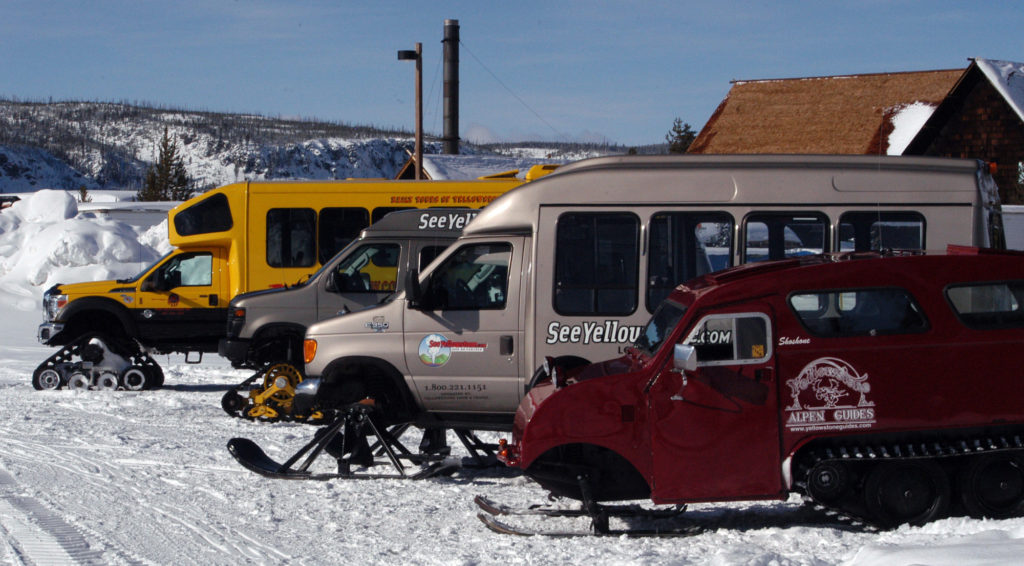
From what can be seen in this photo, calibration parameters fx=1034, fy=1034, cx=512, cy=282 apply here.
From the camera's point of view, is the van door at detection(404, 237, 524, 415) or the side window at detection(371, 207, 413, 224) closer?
the van door at detection(404, 237, 524, 415)

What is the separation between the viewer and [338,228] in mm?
15133

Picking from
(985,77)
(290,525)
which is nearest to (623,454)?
(290,525)

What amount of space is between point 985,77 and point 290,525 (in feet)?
106

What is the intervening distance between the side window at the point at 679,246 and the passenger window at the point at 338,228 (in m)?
6.58

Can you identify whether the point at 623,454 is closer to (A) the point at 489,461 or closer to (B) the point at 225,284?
(A) the point at 489,461

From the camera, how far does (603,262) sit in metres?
9.62

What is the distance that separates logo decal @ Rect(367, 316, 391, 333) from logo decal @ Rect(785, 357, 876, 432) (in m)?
4.28

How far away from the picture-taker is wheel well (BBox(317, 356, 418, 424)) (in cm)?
981

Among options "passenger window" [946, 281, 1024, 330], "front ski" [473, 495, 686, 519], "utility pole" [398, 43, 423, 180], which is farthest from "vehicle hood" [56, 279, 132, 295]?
"utility pole" [398, 43, 423, 180]

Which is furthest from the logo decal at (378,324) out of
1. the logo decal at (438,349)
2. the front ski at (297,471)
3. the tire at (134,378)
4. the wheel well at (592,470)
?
the tire at (134,378)

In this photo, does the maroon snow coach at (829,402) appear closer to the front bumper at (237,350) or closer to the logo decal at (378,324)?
the logo decal at (378,324)

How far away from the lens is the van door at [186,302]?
15141 mm

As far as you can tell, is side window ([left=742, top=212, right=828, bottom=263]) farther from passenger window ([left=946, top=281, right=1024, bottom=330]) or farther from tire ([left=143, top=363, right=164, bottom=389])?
tire ([left=143, top=363, right=164, bottom=389])

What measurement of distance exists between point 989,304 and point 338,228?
393 inches
